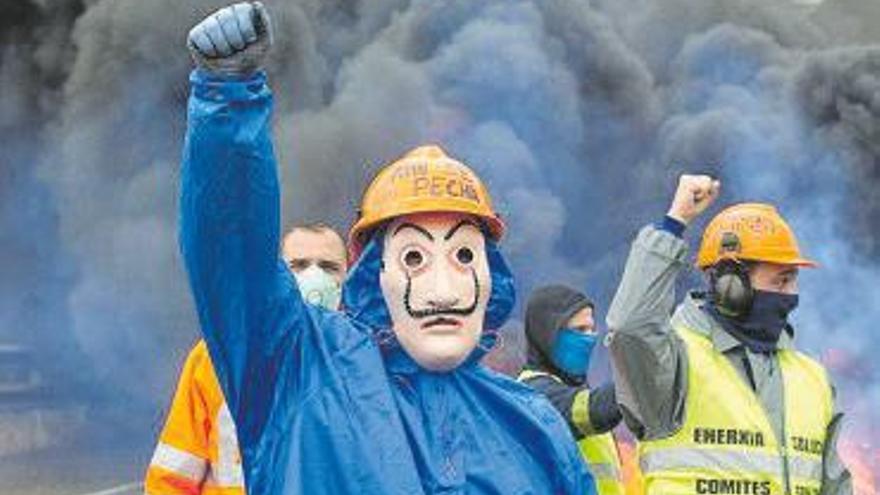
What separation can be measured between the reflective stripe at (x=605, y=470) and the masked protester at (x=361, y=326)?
1950 millimetres

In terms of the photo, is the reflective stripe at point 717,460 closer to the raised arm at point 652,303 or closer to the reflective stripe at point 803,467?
the reflective stripe at point 803,467

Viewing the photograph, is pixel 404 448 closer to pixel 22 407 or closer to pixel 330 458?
pixel 330 458

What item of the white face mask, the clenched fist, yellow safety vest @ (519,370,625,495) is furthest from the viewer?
yellow safety vest @ (519,370,625,495)

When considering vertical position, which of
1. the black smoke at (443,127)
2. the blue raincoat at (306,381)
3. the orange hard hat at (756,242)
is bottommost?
the blue raincoat at (306,381)

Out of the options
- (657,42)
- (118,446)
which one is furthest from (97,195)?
(657,42)

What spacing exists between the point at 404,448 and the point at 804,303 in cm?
1289

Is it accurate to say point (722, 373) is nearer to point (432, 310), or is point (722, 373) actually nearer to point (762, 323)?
point (762, 323)

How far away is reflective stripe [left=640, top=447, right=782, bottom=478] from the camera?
358cm

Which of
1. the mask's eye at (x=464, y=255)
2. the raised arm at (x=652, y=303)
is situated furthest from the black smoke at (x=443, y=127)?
the mask's eye at (x=464, y=255)

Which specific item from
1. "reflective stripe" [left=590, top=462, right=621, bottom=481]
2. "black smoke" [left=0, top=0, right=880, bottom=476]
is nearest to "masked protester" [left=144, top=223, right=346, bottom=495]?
"reflective stripe" [left=590, top=462, right=621, bottom=481]

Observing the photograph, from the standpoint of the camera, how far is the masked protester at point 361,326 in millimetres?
1940

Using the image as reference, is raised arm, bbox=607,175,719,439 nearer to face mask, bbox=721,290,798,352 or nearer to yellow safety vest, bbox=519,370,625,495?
face mask, bbox=721,290,798,352

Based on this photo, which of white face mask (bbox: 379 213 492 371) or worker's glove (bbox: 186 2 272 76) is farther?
white face mask (bbox: 379 213 492 371)

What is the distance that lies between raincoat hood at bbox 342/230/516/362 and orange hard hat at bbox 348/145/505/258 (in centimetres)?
6
